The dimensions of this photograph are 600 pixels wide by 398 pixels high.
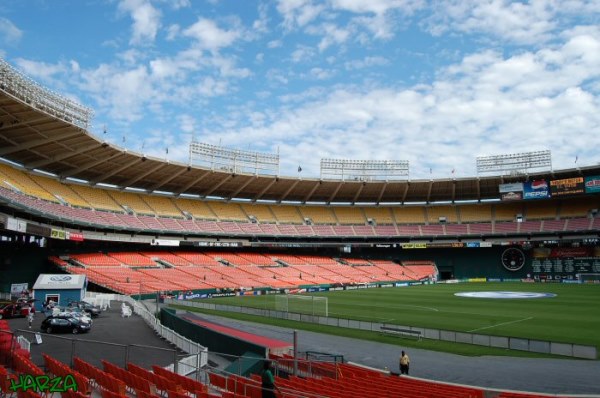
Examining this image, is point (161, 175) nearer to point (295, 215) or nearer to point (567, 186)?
point (295, 215)

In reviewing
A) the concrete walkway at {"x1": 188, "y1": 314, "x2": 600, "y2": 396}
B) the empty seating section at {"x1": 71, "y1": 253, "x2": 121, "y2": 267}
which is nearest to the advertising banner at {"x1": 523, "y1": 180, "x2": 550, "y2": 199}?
the concrete walkway at {"x1": 188, "y1": 314, "x2": 600, "y2": 396}

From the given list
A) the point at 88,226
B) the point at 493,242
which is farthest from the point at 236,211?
the point at 493,242

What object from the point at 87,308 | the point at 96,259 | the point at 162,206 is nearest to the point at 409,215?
the point at 162,206

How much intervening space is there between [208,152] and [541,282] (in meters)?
54.4

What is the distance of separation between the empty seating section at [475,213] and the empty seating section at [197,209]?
4255 centimetres

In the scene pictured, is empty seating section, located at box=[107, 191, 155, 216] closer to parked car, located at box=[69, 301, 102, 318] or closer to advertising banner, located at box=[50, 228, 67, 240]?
advertising banner, located at box=[50, 228, 67, 240]

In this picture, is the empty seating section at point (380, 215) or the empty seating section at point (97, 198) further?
the empty seating section at point (380, 215)

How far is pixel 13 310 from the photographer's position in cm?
3073

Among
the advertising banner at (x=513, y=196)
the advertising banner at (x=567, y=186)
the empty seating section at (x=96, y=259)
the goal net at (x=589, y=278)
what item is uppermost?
the advertising banner at (x=567, y=186)

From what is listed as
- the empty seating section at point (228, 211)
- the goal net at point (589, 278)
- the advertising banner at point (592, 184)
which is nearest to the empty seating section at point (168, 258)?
the empty seating section at point (228, 211)

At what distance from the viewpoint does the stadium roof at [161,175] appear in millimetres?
42719

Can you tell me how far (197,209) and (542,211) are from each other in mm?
55736

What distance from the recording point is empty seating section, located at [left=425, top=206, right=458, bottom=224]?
79250 millimetres

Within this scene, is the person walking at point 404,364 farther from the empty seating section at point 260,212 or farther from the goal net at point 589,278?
the goal net at point 589,278
